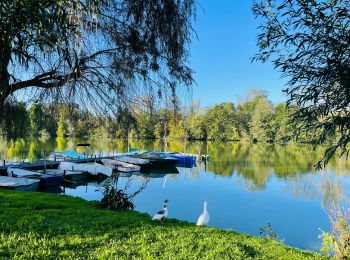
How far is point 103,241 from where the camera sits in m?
Result: 4.29

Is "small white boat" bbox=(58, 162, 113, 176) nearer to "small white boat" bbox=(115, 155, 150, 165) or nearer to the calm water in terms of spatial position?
the calm water

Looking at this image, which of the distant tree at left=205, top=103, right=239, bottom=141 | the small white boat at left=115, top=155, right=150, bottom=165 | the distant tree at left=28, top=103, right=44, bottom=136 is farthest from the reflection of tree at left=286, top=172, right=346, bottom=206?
the distant tree at left=205, top=103, right=239, bottom=141

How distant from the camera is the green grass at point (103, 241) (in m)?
3.72

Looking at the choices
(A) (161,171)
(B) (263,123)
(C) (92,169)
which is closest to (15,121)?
(C) (92,169)

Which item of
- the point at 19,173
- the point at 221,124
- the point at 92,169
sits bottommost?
the point at 92,169

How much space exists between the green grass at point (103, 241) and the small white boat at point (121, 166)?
16.8 meters

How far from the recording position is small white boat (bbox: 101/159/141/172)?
76.3 feet

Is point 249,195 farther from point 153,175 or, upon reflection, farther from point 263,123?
point 263,123

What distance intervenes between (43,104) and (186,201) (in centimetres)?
1303

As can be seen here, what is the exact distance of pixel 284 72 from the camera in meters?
3.25

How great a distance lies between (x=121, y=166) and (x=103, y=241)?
20.1m

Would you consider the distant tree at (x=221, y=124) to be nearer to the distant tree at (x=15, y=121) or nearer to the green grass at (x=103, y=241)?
the green grass at (x=103, y=241)

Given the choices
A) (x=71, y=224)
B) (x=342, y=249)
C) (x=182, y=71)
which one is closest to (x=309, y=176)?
(x=342, y=249)

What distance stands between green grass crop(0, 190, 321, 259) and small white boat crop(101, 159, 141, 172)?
16841mm
